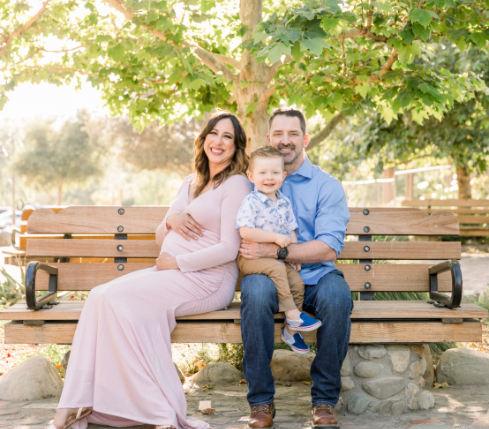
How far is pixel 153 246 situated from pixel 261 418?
59.7 inches

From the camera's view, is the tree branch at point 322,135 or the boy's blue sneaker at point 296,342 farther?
the tree branch at point 322,135

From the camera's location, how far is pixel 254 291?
310 cm

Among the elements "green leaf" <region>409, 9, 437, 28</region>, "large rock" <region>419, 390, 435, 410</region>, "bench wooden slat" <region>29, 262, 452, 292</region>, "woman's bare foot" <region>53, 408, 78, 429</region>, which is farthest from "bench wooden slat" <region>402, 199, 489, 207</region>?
"woman's bare foot" <region>53, 408, 78, 429</region>

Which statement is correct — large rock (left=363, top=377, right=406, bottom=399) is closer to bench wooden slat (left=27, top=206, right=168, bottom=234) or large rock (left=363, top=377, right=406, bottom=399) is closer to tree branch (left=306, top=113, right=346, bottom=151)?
bench wooden slat (left=27, top=206, right=168, bottom=234)

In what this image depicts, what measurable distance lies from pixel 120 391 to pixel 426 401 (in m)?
1.85

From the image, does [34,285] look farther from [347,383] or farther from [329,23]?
[329,23]

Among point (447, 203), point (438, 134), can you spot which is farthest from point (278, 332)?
point (447, 203)

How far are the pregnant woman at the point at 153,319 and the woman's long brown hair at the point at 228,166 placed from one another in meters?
0.09

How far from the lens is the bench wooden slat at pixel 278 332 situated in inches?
127

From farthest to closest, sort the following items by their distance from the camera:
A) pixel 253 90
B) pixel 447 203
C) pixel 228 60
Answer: pixel 447 203
pixel 228 60
pixel 253 90

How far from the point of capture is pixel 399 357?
3.38 m

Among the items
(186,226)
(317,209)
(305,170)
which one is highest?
(305,170)

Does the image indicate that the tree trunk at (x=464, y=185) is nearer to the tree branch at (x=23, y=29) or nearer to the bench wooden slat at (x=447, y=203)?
the bench wooden slat at (x=447, y=203)

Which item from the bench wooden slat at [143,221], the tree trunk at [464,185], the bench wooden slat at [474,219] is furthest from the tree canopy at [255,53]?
the tree trunk at [464,185]
